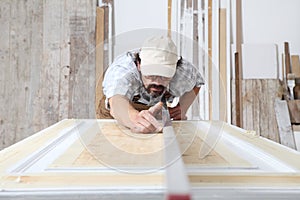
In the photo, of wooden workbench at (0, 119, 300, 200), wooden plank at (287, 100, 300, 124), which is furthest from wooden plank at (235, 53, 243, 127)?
wooden workbench at (0, 119, 300, 200)

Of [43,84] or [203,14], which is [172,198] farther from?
[203,14]

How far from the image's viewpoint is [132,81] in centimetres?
140

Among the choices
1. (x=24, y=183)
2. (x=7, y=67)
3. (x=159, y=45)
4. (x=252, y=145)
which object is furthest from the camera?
(x=7, y=67)

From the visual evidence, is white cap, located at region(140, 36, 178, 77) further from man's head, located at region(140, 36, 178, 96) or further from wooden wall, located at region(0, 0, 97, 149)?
wooden wall, located at region(0, 0, 97, 149)

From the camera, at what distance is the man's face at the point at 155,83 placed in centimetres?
134

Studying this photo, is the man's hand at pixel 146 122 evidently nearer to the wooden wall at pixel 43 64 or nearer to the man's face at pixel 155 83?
the man's face at pixel 155 83

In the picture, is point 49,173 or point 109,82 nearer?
point 49,173

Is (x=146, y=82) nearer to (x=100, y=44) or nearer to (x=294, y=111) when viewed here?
(x=294, y=111)

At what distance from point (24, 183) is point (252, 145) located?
663 millimetres

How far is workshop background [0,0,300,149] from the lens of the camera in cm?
233

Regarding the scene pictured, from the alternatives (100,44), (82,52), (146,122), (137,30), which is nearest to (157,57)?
(146,122)

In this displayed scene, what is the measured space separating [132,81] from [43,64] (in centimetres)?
115

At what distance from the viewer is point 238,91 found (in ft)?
9.82

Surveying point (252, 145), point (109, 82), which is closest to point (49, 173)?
point (252, 145)
